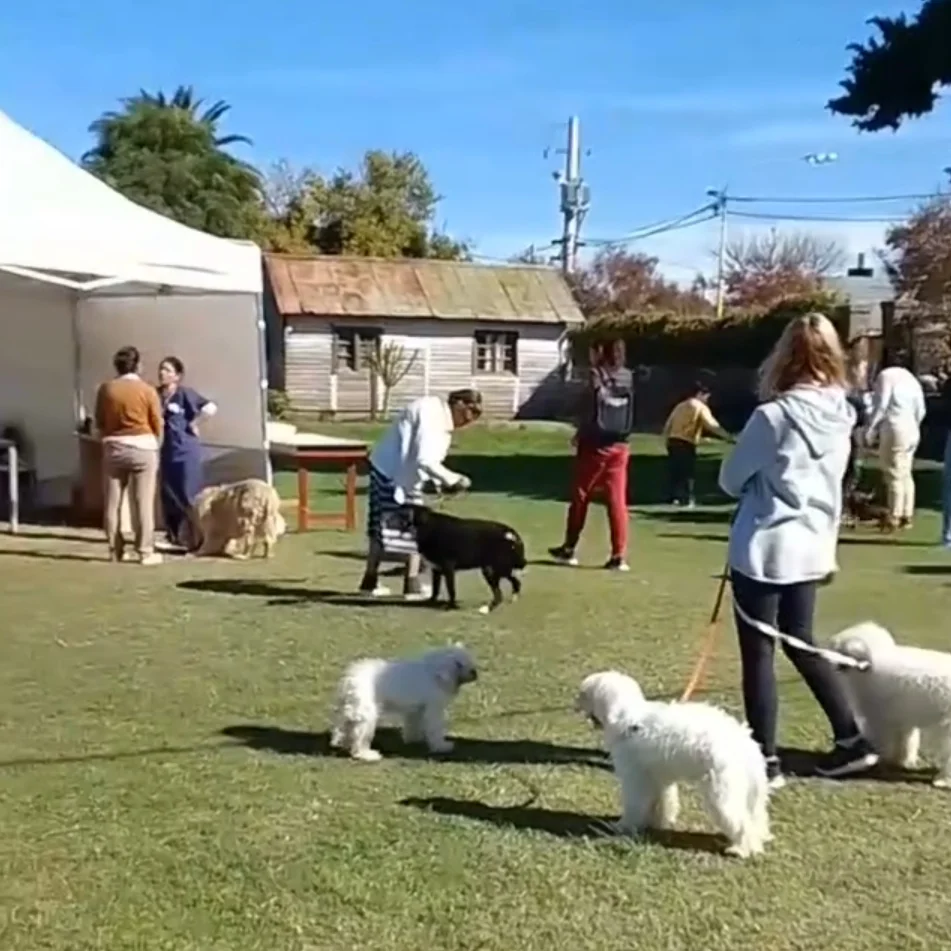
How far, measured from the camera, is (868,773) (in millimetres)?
5754

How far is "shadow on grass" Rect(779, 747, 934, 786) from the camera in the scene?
18.6ft

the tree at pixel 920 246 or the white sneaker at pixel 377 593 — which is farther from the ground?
the tree at pixel 920 246

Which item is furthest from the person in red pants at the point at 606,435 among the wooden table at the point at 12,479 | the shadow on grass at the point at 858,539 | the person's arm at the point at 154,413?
the wooden table at the point at 12,479

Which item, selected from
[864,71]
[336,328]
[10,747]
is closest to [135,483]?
[10,747]

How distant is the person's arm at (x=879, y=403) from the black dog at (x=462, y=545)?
19.2ft

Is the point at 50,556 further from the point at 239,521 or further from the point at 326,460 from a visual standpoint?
the point at 326,460

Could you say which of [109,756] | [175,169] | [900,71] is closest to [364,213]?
[175,169]

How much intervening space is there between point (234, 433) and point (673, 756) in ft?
34.1

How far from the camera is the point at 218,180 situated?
45344 mm

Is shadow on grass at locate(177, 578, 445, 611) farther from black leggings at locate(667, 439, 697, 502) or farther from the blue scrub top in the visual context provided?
black leggings at locate(667, 439, 697, 502)

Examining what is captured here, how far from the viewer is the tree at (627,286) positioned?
191ft

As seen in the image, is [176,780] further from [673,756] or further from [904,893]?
[904,893]

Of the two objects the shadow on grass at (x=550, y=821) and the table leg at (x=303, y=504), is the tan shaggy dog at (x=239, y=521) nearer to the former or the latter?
the table leg at (x=303, y=504)

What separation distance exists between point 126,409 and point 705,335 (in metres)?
25.9
